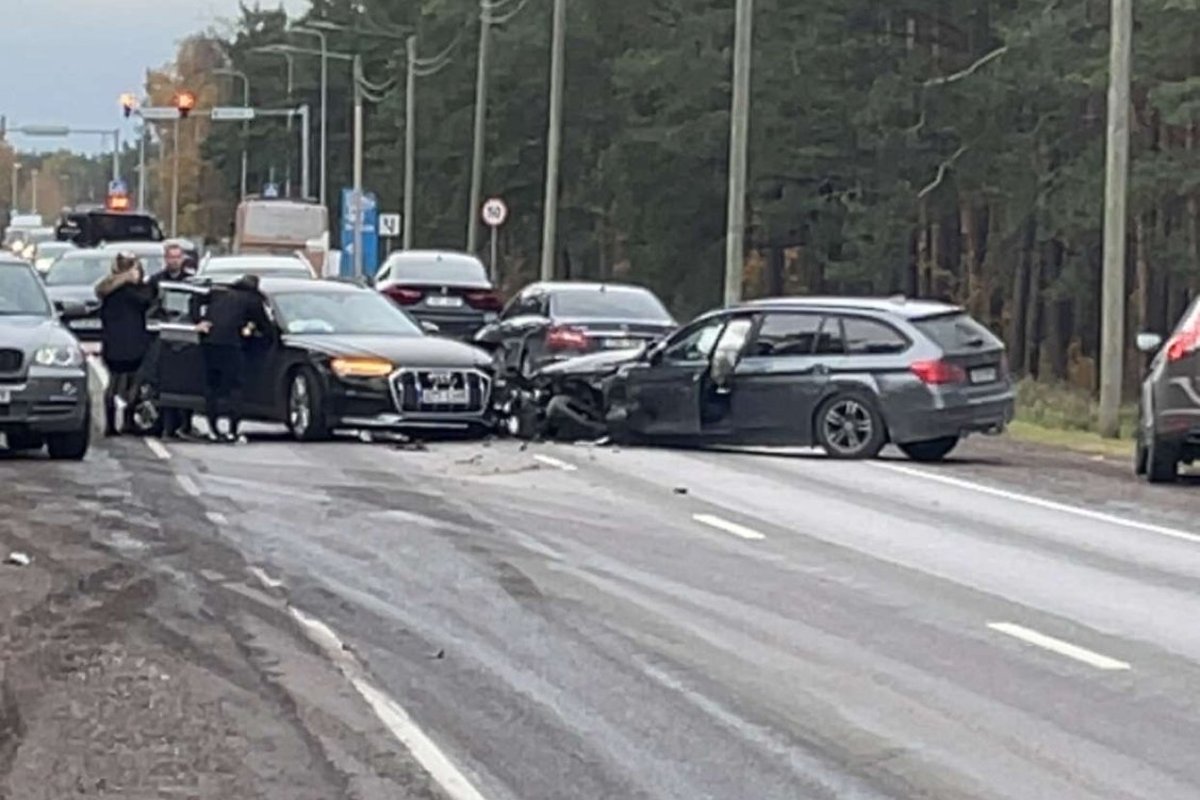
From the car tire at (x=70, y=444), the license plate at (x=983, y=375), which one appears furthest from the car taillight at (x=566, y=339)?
the car tire at (x=70, y=444)

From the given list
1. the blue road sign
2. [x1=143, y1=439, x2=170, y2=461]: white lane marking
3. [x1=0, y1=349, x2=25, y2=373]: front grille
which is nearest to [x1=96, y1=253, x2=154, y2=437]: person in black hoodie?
[x1=143, y1=439, x2=170, y2=461]: white lane marking

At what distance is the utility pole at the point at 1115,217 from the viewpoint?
3017 cm

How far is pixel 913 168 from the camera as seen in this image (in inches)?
2539

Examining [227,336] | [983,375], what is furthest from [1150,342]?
[227,336]

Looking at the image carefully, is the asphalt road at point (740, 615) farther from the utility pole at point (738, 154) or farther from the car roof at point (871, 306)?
the utility pole at point (738, 154)

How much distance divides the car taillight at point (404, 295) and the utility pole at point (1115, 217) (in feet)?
44.8

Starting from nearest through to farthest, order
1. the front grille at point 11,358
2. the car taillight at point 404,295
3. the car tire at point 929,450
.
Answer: the front grille at point 11,358 < the car tire at point 929,450 < the car taillight at point 404,295

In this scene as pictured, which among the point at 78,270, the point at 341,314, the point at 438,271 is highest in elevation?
the point at 438,271

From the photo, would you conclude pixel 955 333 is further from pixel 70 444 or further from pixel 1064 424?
pixel 1064 424

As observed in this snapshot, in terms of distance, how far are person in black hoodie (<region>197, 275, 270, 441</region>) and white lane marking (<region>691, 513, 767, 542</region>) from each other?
7.59m

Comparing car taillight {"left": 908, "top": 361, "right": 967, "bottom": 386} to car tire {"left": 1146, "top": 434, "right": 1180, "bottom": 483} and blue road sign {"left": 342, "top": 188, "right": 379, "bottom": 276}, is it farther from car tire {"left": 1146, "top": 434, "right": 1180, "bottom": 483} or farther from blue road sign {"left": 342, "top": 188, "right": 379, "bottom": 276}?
blue road sign {"left": 342, "top": 188, "right": 379, "bottom": 276}

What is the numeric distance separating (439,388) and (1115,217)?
381 inches

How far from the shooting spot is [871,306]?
23.7 meters

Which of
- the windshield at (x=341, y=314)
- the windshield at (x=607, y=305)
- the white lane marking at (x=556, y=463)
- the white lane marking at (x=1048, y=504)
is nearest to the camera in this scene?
the white lane marking at (x=1048, y=504)
